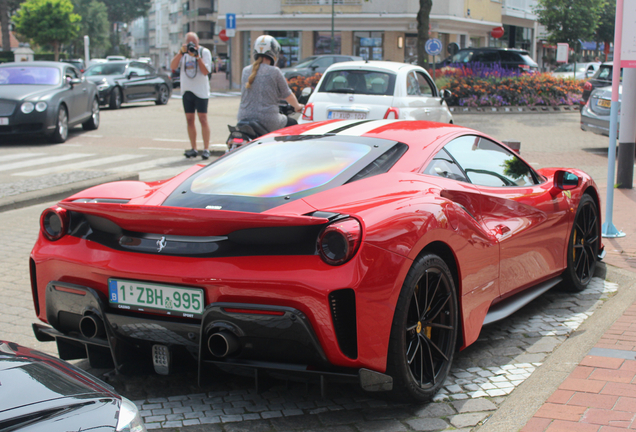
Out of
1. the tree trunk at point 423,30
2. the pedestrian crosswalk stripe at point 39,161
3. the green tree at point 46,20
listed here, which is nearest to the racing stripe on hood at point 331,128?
the pedestrian crosswalk stripe at point 39,161

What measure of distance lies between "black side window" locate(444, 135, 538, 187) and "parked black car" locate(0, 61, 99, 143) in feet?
35.3

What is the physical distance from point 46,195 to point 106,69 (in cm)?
1692

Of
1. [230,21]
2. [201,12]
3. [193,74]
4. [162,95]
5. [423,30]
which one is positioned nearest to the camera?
[193,74]

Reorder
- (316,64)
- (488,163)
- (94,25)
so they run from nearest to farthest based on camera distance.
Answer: (488,163) < (316,64) < (94,25)

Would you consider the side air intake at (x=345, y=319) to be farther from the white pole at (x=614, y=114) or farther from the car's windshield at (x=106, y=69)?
the car's windshield at (x=106, y=69)

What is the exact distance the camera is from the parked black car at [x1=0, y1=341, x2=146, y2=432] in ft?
6.18

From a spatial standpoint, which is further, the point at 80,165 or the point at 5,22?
the point at 5,22

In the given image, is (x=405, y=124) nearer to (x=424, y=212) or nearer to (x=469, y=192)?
(x=469, y=192)

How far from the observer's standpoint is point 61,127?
14047 millimetres

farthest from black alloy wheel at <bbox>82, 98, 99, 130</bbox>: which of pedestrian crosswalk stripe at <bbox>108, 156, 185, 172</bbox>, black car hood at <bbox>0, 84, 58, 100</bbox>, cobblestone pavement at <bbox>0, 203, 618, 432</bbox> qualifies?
cobblestone pavement at <bbox>0, 203, 618, 432</bbox>

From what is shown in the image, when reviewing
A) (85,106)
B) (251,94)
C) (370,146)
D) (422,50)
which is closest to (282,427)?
(370,146)

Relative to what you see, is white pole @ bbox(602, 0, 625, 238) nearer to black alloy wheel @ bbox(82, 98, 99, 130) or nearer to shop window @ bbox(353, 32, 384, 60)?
black alloy wheel @ bbox(82, 98, 99, 130)

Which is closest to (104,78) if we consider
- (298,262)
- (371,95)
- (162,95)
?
(162,95)

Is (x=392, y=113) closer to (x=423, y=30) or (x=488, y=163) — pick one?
(x=488, y=163)
